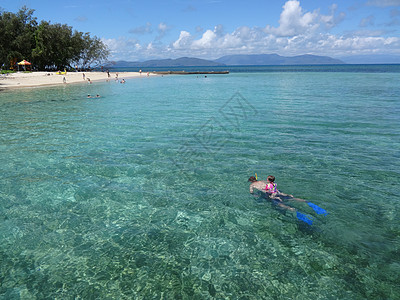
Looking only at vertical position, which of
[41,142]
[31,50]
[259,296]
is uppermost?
[31,50]

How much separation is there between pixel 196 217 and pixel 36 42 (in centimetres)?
10879

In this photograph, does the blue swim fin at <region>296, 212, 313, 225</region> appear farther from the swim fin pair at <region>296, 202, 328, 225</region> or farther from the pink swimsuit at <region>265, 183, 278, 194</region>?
the pink swimsuit at <region>265, 183, 278, 194</region>

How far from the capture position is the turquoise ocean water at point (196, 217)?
6699 mm

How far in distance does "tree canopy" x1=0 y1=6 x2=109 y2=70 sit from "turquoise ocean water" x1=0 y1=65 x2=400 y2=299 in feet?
291

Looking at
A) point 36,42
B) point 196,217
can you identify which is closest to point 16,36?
point 36,42

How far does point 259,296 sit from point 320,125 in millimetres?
19144

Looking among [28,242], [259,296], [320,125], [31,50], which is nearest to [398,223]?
[259,296]

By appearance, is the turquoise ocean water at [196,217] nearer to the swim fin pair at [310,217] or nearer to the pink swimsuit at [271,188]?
the swim fin pair at [310,217]

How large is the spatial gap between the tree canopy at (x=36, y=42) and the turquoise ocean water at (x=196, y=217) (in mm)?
88596

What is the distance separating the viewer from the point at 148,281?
265 inches

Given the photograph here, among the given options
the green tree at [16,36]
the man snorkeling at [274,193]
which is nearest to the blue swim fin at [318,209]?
the man snorkeling at [274,193]

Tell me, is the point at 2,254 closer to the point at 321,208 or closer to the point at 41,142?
the point at 321,208

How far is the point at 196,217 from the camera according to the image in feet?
31.4

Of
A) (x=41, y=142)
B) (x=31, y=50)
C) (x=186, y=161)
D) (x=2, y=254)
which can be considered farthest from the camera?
(x=31, y=50)
